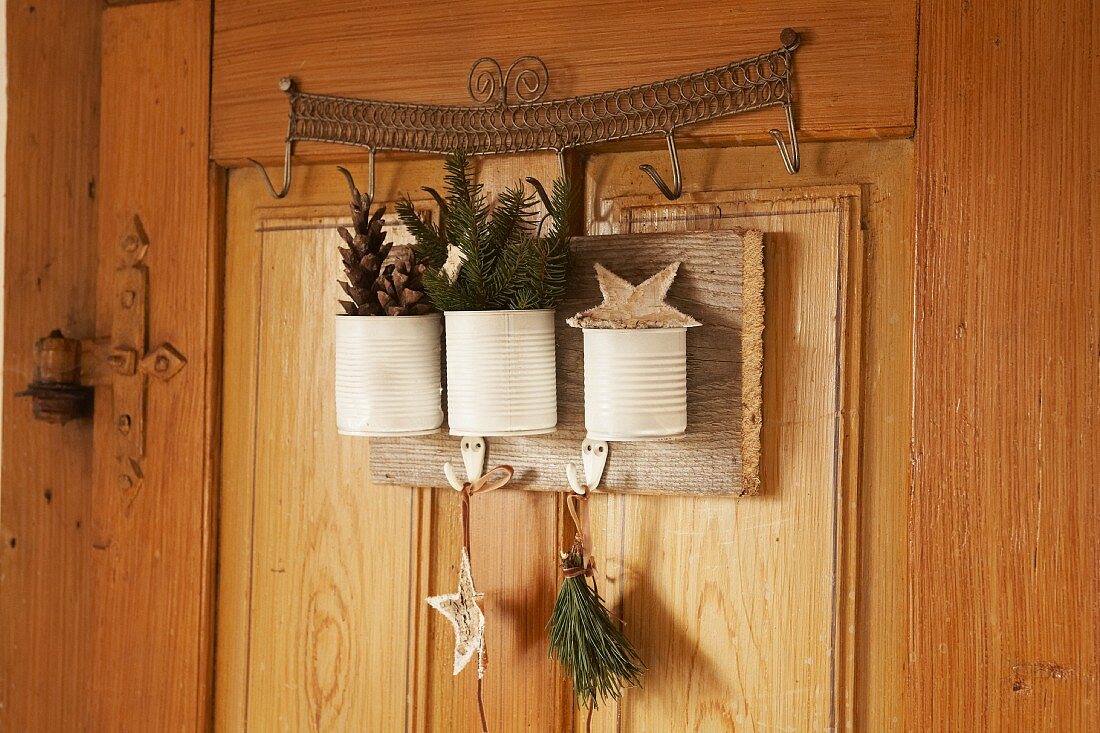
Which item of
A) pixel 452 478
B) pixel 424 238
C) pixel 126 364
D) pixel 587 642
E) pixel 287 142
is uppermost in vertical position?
pixel 287 142

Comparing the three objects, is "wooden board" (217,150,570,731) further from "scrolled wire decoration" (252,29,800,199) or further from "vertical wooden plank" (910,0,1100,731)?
"vertical wooden plank" (910,0,1100,731)

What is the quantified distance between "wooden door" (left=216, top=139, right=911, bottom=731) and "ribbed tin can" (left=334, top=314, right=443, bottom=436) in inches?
4.8

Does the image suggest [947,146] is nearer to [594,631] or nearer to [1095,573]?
[1095,573]

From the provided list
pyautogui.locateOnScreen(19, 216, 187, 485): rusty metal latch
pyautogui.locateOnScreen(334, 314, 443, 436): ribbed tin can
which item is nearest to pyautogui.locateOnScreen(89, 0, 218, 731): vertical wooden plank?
pyautogui.locateOnScreen(19, 216, 187, 485): rusty metal latch

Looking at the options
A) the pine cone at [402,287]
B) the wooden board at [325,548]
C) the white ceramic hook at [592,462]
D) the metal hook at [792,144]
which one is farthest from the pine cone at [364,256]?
the metal hook at [792,144]

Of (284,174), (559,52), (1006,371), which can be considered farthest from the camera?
(284,174)

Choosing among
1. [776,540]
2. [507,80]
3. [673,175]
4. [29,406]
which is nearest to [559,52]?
[507,80]

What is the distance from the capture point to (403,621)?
866 millimetres

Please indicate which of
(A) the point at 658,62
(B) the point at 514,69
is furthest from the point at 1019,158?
(B) the point at 514,69

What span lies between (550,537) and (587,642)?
4.3 inches

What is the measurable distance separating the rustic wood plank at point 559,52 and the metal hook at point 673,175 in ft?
0.08

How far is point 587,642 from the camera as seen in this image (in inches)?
29.5

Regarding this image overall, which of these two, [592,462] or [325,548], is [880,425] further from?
[325,548]

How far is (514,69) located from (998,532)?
0.57 meters
